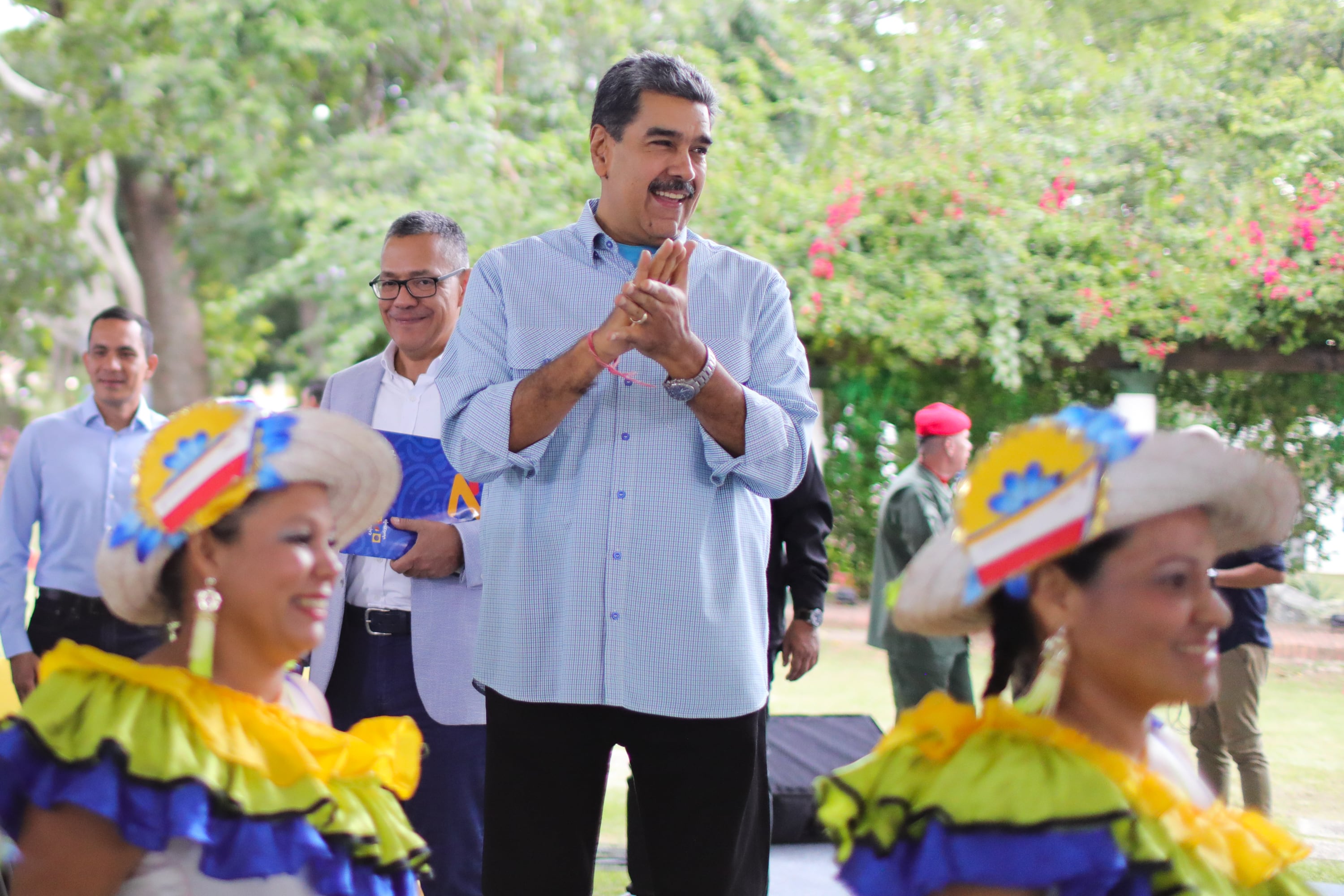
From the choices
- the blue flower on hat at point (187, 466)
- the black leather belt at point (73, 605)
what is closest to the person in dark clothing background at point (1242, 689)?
the blue flower on hat at point (187, 466)

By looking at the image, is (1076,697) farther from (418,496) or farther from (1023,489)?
(418,496)

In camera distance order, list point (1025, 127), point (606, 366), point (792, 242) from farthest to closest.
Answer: point (1025, 127)
point (792, 242)
point (606, 366)

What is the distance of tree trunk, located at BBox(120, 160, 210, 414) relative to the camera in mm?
13336

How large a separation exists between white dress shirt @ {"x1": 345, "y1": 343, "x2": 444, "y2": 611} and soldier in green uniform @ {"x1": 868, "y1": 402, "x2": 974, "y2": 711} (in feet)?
9.47

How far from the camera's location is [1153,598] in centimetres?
141

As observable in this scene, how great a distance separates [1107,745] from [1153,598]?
0.19 m

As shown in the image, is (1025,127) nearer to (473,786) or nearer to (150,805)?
(473,786)

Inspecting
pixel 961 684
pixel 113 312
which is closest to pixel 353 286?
pixel 113 312

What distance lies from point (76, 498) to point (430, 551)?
7.65ft

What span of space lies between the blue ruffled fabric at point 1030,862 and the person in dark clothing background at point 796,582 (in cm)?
216

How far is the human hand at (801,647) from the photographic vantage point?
140 inches

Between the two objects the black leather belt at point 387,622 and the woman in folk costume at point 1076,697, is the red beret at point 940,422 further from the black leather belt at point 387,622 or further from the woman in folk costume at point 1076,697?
the woman in folk costume at point 1076,697

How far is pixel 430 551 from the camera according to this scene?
101 inches

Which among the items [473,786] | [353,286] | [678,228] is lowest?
[473,786]
